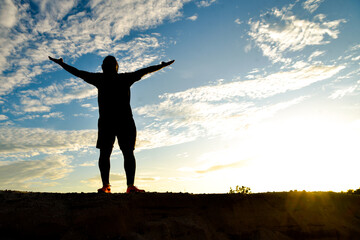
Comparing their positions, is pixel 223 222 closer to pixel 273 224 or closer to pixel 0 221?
pixel 273 224

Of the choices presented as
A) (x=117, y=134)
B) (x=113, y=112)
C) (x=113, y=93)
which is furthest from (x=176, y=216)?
(x=113, y=93)

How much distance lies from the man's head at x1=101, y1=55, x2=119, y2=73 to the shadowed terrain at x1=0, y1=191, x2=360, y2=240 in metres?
2.37

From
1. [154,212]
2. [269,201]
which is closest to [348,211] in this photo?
[269,201]

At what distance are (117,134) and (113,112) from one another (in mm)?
402

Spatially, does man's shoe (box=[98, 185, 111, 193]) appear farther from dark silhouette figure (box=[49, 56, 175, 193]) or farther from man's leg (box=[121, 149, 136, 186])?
man's leg (box=[121, 149, 136, 186])

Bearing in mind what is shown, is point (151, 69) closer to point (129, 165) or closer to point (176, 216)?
point (129, 165)

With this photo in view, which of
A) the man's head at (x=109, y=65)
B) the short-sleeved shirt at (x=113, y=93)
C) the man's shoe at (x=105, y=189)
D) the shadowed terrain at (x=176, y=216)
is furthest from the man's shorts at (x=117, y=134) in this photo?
the shadowed terrain at (x=176, y=216)

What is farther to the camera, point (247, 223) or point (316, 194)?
point (316, 194)

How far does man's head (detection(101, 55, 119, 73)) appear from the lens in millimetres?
4723

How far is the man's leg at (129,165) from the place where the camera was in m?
4.20

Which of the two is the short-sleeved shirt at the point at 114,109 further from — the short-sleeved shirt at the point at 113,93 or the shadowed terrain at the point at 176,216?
the shadowed terrain at the point at 176,216

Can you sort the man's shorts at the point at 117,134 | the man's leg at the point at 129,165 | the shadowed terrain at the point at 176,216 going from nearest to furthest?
the shadowed terrain at the point at 176,216, the man's leg at the point at 129,165, the man's shorts at the point at 117,134

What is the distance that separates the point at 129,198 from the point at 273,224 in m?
2.12

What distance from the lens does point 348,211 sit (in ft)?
14.5
